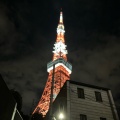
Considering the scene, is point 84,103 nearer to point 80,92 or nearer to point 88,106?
point 88,106

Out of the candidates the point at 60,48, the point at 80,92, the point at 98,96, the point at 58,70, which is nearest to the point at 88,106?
the point at 80,92

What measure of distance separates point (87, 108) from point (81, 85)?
2.71m

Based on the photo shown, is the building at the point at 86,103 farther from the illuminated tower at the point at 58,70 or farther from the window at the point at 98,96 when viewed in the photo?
the illuminated tower at the point at 58,70

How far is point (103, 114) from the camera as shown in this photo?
15.1 metres

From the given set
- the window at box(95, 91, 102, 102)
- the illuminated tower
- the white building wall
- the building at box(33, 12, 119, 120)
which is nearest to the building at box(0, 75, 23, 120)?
the building at box(33, 12, 119, 120)

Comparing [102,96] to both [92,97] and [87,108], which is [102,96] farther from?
[87,108]

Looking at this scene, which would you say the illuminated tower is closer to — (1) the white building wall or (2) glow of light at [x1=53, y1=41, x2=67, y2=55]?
(2) glow of light at [x1=53, y1=41, x2=67, y2=55]

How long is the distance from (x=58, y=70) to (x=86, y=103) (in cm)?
3398

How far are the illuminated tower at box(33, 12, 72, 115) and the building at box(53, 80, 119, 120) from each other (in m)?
23.2

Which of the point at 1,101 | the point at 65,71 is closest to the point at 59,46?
the point at 65,71

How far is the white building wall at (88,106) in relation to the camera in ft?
47.5

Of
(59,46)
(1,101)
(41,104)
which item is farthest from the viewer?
(59,46)

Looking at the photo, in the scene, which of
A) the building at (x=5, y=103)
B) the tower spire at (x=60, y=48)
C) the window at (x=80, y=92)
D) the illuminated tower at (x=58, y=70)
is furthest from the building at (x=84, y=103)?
the tower spire at (x=60, y=48)

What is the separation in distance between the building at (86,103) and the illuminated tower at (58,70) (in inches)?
914
